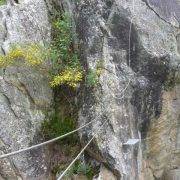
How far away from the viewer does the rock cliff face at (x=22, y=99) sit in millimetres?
6746

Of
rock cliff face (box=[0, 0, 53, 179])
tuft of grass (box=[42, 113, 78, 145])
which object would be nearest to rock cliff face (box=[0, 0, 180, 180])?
rock cliff face (box=[0, 0, 53, 179])

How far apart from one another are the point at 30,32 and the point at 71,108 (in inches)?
58.9

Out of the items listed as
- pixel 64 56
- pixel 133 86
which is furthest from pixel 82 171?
pixel 64 56

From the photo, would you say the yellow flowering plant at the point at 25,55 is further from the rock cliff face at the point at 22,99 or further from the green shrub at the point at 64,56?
the green shrub at the point at 64,56

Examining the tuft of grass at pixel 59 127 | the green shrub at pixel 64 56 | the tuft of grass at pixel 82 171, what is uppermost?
the green shrub at pixel 64 56

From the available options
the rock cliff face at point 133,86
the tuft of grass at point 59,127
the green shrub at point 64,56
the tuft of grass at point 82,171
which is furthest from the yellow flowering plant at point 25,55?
the tuft of grass at point 82,171

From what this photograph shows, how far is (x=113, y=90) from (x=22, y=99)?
154cm

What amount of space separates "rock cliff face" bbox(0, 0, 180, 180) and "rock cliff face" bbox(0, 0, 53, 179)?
0.6 inches

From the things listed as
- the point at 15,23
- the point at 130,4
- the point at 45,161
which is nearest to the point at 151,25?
the point at 130,4

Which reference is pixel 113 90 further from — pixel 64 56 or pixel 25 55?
pixel 25 55

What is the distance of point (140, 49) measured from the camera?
25.3 ft

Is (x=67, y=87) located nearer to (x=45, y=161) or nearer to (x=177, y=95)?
(x=45, y=161)

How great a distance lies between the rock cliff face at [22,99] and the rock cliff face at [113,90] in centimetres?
2

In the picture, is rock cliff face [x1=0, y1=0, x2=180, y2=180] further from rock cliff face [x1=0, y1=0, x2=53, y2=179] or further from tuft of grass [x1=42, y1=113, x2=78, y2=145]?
tuft of grass [x1=42, y1=113, x2=78, y2=145]
